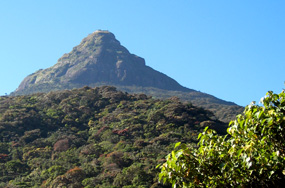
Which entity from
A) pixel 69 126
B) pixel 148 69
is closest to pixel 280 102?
pixel 69 126

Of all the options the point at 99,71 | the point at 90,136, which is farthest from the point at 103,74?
the point at 90,136

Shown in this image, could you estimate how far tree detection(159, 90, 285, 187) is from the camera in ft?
22.1

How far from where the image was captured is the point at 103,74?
134 metres

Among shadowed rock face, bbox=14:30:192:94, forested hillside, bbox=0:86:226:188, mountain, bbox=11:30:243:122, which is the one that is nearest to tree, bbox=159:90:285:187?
forested hillside, bbox=0:86:226:188

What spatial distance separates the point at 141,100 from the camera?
56156 millimetres

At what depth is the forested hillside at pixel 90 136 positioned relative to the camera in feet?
96.6

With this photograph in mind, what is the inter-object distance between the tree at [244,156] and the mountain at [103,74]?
103m

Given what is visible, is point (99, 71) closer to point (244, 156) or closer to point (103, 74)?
point (103, 74)

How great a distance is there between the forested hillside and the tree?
19.3 meters

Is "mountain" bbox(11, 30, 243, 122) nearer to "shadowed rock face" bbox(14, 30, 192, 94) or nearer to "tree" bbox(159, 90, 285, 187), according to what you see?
"shadowed rock face" bbox(14, 30, 192, 94)

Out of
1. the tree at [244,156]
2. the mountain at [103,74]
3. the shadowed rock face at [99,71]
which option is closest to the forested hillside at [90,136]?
the tree at [244,156]

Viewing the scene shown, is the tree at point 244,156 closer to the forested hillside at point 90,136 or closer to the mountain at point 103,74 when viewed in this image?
the forested hillside at point 90,136

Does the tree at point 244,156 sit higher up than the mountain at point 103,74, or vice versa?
the mountain at point 103,74

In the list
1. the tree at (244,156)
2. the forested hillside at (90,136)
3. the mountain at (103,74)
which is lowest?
the forested hillside at (90,136)
